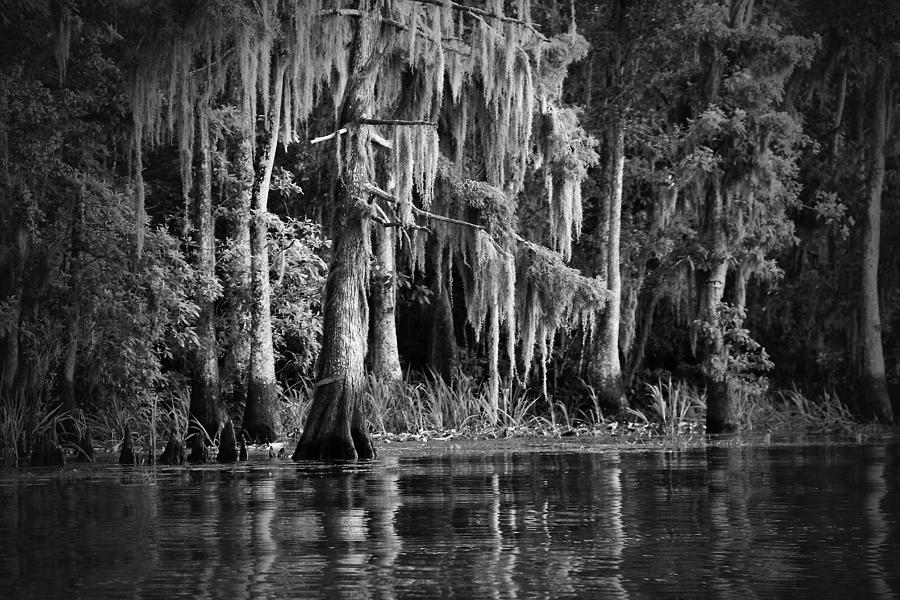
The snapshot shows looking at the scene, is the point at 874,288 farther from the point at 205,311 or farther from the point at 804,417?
the point at 205,311

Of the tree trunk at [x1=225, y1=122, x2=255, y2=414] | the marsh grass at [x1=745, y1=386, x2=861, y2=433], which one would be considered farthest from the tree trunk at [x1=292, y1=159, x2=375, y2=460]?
the marsh grass at [x1=745, y1=386, x2=861, y2=433]

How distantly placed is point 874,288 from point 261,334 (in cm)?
1379

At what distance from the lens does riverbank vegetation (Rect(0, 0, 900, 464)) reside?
73.3 ft

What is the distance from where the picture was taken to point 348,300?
22234 mm

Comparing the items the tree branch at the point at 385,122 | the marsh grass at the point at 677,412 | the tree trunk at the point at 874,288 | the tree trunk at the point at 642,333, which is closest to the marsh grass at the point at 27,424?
the tree branch at the point at 385,122

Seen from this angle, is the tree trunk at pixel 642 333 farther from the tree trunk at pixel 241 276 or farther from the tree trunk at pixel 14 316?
the tree trunk at pixel 14 316

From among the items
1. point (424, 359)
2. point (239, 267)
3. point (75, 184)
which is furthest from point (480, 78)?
point (424, 359)

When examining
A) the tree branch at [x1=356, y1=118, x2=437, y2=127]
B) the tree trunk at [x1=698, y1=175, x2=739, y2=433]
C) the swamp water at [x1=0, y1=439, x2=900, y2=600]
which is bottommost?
the swamp water at [x1=0, y1=439, x2=900, y2=600]

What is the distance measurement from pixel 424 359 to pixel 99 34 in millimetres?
15327

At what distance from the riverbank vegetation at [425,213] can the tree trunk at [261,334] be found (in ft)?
0.20

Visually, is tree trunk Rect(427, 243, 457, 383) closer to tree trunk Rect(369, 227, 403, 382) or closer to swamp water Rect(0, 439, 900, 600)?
tree trunk Rect(369, 227, 403, 382)

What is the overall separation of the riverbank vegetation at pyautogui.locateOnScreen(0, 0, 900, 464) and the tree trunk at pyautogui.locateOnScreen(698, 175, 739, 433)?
6 cm

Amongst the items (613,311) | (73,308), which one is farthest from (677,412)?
(73,308)

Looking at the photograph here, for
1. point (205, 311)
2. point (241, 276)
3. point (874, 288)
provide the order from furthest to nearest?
point (874, 288)
point (205, 311)
point (241, 276)
